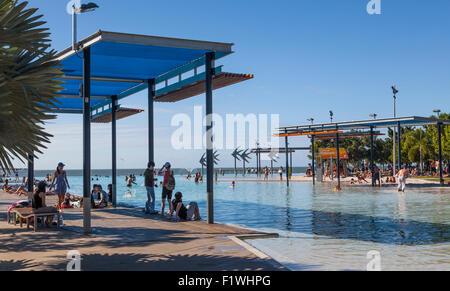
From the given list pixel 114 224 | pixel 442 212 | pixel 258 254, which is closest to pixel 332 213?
pixel 442 212

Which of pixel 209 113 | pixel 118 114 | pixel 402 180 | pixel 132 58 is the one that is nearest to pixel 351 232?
pixel 209 113

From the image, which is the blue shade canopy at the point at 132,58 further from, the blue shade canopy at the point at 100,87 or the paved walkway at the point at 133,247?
the paved walkway at the point at 133,247

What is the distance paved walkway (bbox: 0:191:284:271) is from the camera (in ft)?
22.4

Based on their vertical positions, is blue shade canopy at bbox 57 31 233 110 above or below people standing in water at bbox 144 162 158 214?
above

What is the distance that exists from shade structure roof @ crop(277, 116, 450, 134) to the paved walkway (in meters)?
21.0

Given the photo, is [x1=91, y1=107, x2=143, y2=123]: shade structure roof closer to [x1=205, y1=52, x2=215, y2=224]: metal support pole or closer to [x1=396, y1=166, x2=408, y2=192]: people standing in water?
[x1=205, y1=52, x2=215, y2=224]: metal support pole

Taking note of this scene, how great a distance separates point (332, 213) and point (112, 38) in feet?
34.5

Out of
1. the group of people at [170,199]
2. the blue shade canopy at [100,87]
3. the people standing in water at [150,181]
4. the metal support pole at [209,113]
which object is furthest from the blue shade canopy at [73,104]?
the metal support pole at [209,113]

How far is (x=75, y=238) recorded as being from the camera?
9727 mm

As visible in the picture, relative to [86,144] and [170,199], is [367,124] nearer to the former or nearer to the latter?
[170,199]

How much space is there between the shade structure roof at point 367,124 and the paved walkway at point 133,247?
21.0m

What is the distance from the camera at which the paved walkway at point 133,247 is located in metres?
6.82

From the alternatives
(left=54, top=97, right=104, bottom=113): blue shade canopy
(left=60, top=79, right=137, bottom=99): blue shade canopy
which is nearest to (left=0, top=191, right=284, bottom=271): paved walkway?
(left=60, top=79, right=137, bottom=99): blue shade canopy
